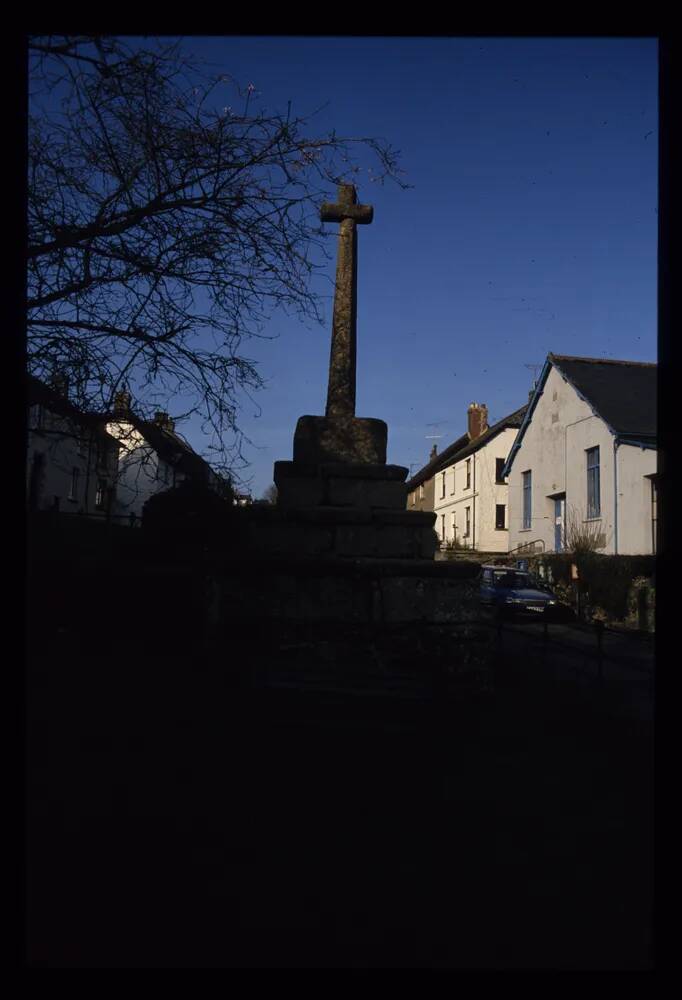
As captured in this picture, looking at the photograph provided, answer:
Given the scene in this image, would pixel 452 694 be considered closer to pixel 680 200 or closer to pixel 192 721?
pixel 192 721

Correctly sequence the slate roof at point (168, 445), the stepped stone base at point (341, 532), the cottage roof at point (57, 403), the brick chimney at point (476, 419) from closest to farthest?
the cottage roof at point (57, 403), the slate roof at point (168, 445), the stepped stone base at point (341, 532), the brick chimney at point (476, 419)

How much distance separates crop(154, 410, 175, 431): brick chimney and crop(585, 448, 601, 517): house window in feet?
61.9

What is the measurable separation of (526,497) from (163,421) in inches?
945

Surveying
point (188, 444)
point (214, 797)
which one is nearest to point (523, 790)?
point (214, 797)

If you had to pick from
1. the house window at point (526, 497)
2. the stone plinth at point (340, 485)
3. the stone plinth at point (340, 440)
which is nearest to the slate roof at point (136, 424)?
the stone plinth at point (340, 485)

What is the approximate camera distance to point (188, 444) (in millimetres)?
4914

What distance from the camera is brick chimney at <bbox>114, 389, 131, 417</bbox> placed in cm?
427

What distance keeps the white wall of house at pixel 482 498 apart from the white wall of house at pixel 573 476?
8.59 m

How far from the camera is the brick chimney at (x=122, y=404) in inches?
168

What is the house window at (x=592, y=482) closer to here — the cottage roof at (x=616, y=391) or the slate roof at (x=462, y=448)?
the cottage roof at (x=616, y=391)

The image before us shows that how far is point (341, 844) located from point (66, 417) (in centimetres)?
293

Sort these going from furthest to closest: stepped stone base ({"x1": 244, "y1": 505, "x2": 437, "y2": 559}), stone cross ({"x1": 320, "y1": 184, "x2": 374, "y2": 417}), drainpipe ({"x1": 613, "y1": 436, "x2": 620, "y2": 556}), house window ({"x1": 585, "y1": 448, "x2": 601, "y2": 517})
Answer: house window ({"x1": 585, "y1": 448, "x2": 601, "y2": 517}) < drainpipe ({"x1": 613, "y1": 436, "x2": 620, "y2": 556}) < stone cross ({"x1": 320, "y1": 184, "x2": 374, "y2": 417}) < stepped stone base ({"x1": 244, "y1": 505, "x2": 437, "y2": 559})

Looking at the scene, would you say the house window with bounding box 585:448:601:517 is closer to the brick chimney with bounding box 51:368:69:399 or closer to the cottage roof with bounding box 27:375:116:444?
the cottage roof with bounding box 27:375:116:444

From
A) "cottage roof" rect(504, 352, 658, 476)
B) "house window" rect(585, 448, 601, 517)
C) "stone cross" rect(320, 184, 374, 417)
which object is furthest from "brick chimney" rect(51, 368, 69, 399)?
"house window" rect(585, 448, 601, 517)
